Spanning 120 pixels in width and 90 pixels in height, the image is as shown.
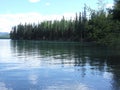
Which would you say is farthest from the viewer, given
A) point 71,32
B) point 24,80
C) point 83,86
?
point 71,32

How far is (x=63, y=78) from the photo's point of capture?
81.5 ft

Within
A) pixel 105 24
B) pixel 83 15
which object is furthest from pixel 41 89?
pixel 83 15

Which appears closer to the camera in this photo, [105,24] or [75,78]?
[75,78]

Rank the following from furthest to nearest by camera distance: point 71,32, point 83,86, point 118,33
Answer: point 71,32 → point 118,33 → point 83,86

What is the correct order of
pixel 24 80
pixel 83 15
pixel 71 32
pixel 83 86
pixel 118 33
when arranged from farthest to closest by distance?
pixel 71 32 < pixel 83 15 < pixel 118 33 < pixel 24 80 < pixel 83 86

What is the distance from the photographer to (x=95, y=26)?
71.7 m

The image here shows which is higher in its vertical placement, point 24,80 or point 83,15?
point 83,15

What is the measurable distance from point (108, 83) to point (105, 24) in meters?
45.4

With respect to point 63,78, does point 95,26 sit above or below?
above

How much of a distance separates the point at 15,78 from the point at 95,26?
4916 centimetres

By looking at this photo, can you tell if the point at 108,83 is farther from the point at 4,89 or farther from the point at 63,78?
the point at 4,89

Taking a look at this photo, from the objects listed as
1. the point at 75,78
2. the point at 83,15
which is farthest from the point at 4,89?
the point at 83,15

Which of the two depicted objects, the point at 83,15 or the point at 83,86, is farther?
the point at 83,15

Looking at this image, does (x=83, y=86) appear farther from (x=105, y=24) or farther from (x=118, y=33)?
(x=105, y=24)
